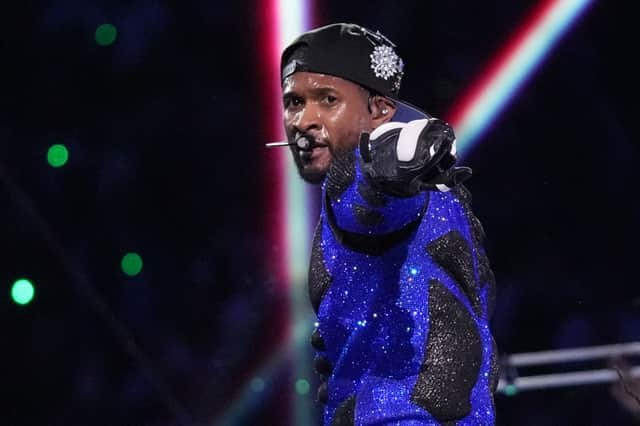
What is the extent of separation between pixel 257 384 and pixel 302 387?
220 mm

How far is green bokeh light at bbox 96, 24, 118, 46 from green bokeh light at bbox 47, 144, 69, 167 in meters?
0.51

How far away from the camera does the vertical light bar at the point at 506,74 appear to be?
4094 mm

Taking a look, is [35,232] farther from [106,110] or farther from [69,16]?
[69,16]

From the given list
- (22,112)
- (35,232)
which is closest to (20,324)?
(35,232)

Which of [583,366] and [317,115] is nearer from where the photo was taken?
[317,115]

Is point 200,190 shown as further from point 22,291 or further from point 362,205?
point 362,205

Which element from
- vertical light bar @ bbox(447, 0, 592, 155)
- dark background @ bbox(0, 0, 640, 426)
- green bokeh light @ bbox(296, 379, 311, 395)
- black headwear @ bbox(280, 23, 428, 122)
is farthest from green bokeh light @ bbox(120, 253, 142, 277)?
black headwear @ bbox(280, 23, 428, 122)

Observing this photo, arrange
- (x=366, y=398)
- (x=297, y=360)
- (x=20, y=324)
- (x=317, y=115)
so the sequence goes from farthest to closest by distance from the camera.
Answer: (x=297, y=360) < (x=20, y=324) < (x=317, y=115) < (x=366, y=398)

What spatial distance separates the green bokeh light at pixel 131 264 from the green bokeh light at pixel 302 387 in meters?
0.92

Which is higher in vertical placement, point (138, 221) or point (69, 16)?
point (69, 16)

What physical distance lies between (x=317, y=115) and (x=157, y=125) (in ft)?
8.37

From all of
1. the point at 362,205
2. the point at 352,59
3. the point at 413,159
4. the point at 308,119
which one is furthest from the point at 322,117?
the point at 413,159

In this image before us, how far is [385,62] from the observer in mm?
1906

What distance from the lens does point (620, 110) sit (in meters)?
4.09
